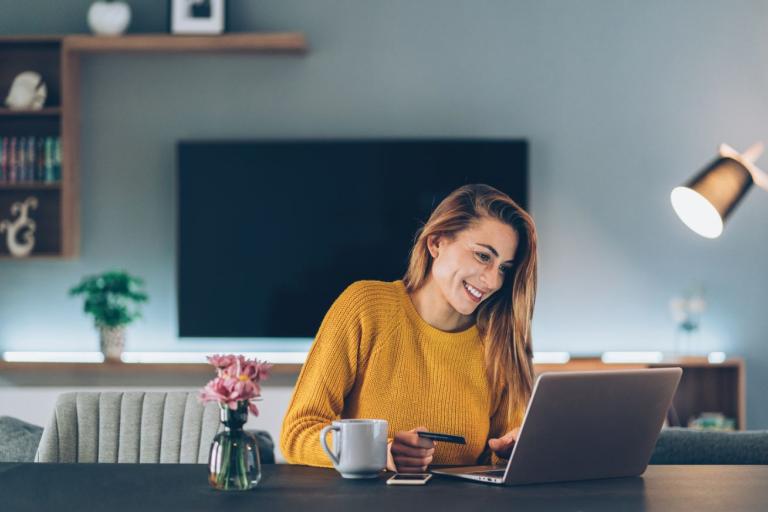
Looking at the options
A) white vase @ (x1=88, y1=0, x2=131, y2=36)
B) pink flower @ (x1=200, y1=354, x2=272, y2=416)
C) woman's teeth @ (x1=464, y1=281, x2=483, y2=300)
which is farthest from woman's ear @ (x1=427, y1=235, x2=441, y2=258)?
white vase @ (x1=88, y1=0, x2=131, y2=36)

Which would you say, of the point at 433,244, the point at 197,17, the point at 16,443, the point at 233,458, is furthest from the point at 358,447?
the point at 197,17

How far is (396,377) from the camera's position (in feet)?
6.23

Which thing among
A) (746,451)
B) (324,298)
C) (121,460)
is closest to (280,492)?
(121,460)

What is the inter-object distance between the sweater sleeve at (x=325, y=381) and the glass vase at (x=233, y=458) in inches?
8.8

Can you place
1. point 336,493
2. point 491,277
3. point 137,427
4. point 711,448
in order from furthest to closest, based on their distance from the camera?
point 137,427, point 711,448, point 491,277, point 336,493

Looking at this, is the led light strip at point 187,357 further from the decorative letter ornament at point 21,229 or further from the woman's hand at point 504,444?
the woman's hand at point 504,444

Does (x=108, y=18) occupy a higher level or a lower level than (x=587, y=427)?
higher

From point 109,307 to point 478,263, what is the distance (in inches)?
110

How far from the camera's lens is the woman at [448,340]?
1864mm

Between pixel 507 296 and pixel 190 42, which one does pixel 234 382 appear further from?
pixel 190 42

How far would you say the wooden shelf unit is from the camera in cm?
439

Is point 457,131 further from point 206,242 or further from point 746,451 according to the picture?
point 746,451

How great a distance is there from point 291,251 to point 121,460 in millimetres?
2304

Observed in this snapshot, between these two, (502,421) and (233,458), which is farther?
(502,421)
